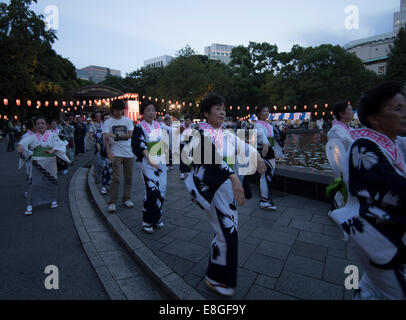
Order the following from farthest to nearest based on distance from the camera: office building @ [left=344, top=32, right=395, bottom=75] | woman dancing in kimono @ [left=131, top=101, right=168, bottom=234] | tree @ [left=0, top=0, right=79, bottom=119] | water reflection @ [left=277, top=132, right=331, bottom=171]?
office building @ [left=344, top=32, right=395, bottom=75] < tree @ [left=0, top=0, right=79, bottom=119] < water reflection @ [left=277, top=132, right=331, bottom=171] < woman dancing in kimono @ [left=131, top=101, right=168, bottom=234]

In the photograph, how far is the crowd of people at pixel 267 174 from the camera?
1367 millimetres

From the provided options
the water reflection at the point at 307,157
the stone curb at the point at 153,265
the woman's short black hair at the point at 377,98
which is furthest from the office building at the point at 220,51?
the woman's short black hair at the point at 377,98

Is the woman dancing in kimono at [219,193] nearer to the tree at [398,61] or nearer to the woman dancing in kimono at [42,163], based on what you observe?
the woman dancing in kimono at [42,163]

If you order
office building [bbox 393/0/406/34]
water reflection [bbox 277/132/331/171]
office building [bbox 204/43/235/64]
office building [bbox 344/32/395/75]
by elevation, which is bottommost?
water reflection [bbox 277/132/331/171]

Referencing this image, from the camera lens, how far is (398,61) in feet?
111

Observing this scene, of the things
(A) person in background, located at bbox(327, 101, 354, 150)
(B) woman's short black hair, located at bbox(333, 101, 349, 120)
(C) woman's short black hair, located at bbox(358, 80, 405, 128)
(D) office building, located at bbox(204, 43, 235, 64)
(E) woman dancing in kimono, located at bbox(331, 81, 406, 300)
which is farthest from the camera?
(D) office building, located at bbox(204, 43, 235, 64)

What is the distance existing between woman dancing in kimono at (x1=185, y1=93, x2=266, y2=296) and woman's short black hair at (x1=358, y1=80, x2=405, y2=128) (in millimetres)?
893

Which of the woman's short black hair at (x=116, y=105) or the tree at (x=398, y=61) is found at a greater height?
the tree at (x=398, y=61)

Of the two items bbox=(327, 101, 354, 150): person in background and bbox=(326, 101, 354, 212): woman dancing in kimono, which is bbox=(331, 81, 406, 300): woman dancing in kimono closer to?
bbox=(326, 101, 354, 212): woman dancing in kimono

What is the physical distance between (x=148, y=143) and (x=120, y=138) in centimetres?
94

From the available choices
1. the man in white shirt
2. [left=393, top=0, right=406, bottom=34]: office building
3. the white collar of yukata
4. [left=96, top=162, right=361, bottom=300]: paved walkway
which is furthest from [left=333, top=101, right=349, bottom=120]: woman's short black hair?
[left=393, top=0, right=406, bottom=34]: office building

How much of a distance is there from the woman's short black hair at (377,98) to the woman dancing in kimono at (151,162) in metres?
2.89

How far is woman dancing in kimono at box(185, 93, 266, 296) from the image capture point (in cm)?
223
